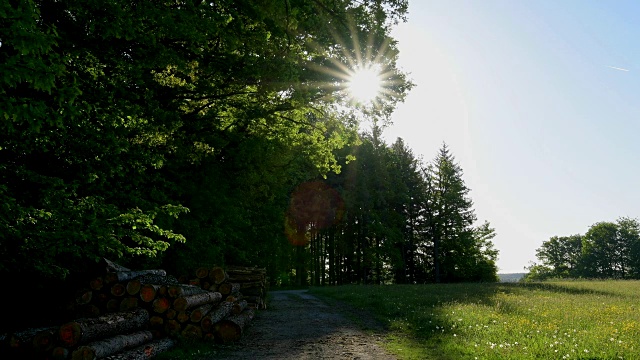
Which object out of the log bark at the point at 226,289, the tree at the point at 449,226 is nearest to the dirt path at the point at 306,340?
the log bark at the point at 226,289

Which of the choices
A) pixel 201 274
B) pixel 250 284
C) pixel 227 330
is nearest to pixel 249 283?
pixel 250 284

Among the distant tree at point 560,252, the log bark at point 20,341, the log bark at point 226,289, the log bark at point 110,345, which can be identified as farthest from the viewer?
the distant tree at point 560,252

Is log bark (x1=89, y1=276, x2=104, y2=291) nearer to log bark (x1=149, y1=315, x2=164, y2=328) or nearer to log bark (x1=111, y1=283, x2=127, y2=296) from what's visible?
log bark (x1=111, y1=283, x2=127, y2=296)

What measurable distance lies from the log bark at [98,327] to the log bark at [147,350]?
499mm

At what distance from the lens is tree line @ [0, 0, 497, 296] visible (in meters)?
8.24

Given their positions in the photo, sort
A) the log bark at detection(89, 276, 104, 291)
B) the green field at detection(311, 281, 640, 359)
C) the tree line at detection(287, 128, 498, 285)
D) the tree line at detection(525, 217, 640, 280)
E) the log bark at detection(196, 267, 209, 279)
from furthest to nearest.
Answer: the tree line at detection(525, 217, 640, 280) → the tree line at detection(287, 128, 498, 285) → the log bark at detection(196, 267, 209, 279) → the log bark at detection(89, 276, 104, 291) → the green field at detection(311, 281, 640, 359)

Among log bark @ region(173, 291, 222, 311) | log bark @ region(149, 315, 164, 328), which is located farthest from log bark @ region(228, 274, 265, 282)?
log bark @ region(149, 315, 164, 328)

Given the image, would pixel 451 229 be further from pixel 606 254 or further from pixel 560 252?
pixel 560 252

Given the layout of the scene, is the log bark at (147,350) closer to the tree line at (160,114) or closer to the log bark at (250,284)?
the tree line at (160,114)

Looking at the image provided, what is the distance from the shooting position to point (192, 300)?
1184 cm

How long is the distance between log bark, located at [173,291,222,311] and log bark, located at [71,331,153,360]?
1108 mm

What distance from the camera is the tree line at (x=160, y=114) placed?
8.24 meters

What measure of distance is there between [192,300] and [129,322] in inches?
82.9

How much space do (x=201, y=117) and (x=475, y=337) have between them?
12.5 metres
